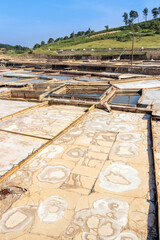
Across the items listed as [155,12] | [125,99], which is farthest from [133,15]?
[125,99]

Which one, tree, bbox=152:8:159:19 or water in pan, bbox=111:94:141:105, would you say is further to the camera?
tree, bbox=152:8:159:19

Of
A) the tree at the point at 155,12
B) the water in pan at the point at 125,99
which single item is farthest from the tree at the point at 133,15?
the water in pan at the point at 125,99

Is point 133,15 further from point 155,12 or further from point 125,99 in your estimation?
point 125,99

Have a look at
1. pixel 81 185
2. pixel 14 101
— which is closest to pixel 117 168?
pixel 81 185

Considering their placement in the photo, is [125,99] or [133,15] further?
[133,15]

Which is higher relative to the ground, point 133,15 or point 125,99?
point 133,15

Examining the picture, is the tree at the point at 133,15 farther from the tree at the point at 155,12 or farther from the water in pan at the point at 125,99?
the water in pan at the point at 125,99

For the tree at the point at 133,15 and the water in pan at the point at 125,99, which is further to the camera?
the tree at the point at 133,15

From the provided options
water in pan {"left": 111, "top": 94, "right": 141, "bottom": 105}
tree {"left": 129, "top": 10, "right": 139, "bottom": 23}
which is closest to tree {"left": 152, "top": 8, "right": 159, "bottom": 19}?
tree {"left": 129, "top": 10, "right": 139, "bottom": 23}

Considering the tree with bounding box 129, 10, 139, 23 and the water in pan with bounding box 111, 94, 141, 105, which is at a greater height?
the tree with bounding box 129, 10, 139, 23

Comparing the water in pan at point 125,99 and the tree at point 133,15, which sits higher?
the tree at point 133,15

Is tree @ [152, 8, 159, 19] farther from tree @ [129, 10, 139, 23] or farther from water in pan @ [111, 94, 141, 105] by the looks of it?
water in pan @ [111, 94, 141, 105]

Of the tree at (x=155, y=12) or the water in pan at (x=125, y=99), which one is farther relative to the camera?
the tree at (x=155, y=12)

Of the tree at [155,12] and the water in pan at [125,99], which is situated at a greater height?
the tree at [155,12]
